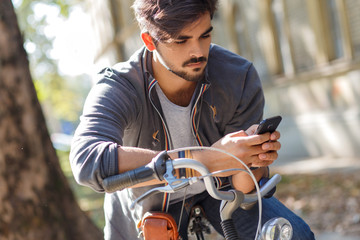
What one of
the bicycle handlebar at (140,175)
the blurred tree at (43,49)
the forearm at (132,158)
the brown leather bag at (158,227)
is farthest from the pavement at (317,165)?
the bicycle handlebar at (140,175)

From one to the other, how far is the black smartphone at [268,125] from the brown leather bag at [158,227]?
63cm

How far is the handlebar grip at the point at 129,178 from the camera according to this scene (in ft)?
6.81

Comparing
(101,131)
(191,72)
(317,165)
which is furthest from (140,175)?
(317,165)

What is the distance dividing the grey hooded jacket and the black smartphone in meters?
0.61

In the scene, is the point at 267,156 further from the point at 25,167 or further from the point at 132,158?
the point at 25,167

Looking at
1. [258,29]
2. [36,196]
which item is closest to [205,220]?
[36,196]

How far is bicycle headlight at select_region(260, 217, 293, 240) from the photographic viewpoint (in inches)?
89.7

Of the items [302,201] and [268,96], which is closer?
[302,201]

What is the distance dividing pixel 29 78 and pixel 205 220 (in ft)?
9.95

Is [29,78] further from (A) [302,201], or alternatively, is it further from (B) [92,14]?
(B) [92,14]

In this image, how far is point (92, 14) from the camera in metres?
38.4

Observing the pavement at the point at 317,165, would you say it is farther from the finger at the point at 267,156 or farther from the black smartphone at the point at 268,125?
the black smartphone at the point at 268,125

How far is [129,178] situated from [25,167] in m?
3.35

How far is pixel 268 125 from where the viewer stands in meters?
2.21
